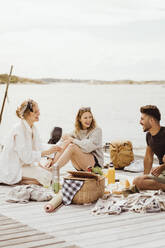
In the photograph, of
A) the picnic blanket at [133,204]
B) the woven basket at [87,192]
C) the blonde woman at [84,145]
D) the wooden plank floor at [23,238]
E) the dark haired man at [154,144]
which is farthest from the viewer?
the blonde woman at [84,145]

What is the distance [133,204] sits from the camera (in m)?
3.89

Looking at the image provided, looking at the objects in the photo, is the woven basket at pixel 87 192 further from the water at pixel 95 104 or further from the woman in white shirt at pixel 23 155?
the water at pixel 95 104

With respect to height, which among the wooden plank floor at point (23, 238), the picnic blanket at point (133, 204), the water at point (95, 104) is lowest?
the wooden plank floor at point (23, 238)

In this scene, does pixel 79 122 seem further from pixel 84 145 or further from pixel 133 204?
pixel 133 204

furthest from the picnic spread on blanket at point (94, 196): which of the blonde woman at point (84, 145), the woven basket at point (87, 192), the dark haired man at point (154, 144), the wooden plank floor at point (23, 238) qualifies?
the blonde woman at point (84, 145)

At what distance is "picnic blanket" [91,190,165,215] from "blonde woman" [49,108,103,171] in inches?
47.8

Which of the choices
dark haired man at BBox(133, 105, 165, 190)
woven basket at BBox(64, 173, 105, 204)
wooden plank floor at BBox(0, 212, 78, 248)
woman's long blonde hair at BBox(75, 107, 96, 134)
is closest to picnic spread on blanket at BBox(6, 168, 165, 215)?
woven basket at BBox(64, 173, 105, 204)

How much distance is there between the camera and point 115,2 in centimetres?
3006

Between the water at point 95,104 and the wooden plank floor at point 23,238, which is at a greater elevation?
the water at point 95,104

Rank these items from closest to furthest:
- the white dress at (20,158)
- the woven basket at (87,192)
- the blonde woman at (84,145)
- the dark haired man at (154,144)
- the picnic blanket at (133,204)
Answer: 1. the picnic blanket at (133,204)
2. the woven basket at (87,192)
3. the dark haired man at (154,144)
4. the white dress at (20,158)
5. the blonde woman at (84,145)

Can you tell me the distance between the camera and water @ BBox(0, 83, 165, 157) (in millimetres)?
29219

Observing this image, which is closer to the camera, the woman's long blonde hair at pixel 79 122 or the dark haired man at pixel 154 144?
the dark haired man at pixel 154 144

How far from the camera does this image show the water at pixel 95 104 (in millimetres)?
29219

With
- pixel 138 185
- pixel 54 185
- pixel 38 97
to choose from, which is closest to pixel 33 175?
pixel 54 185
